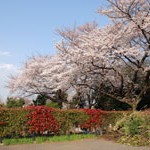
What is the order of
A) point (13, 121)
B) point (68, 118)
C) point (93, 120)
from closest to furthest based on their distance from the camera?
point (13, 121), point (68, 118), point (93, 120)

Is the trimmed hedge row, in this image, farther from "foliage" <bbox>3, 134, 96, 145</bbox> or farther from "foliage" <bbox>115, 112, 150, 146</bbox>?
"foliage" <bbox>115, 112, 150, 146</bbox>

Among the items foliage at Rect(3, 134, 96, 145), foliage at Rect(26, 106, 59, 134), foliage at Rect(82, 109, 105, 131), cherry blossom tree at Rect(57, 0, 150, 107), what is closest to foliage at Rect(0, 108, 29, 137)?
foliage at Rect(26, 106, 59, 134)

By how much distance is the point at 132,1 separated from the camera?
22.7 meters

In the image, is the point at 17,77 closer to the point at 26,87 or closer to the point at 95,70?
the point at 26,87

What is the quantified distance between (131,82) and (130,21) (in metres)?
4.37

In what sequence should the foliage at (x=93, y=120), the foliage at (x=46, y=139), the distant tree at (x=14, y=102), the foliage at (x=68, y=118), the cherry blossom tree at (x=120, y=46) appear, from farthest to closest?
1. the distant tree at (x=14, y=102)
2. the cherry blossom tree at (x=120, y=46)
3. the foliage at (x=93, y=120)
4. the foliage at (x=68, y=118)
5. the foliage at (x=46, y=139)

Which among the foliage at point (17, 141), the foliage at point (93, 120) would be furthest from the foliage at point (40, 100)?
the foliage at point (17, 141)

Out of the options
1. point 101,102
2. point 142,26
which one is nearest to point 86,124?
point 142,26

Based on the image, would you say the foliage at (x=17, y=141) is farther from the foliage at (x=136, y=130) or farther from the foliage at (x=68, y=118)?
the foliage at (x=136, y=130)

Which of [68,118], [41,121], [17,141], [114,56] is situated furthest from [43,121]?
[114,56]

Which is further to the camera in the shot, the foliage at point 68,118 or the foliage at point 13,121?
the foliage at point 68,118

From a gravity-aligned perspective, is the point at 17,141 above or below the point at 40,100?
below

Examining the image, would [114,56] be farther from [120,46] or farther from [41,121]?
[41,121]

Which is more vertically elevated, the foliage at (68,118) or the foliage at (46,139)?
the foliage at (68,118)
